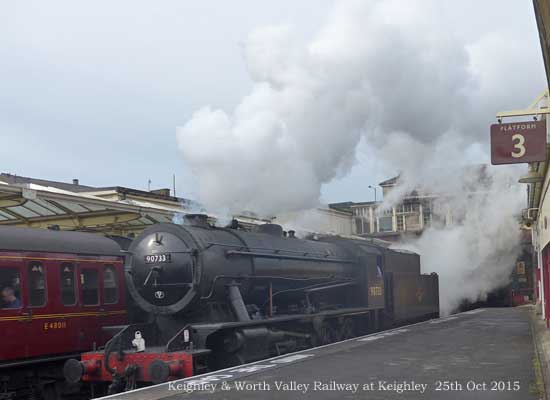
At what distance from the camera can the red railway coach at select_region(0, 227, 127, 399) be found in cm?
1019

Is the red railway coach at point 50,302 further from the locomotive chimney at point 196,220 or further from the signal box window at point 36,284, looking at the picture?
the locomotive chimney at point 196,220

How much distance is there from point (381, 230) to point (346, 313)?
59.8ft

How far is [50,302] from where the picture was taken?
1091 cm

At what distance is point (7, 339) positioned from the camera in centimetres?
1000

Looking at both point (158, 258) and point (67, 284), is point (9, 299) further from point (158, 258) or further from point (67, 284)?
point (158, 258)

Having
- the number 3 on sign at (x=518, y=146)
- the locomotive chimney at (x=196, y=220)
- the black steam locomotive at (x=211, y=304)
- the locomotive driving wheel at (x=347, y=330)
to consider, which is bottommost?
the locomotive driving wheel at (x=347, y=330)

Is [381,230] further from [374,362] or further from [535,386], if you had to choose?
[535,386]

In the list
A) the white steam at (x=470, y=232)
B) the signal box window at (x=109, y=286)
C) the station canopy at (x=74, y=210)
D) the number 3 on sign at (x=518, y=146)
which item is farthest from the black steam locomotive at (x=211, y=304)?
the white steam at (x=470, y=232)

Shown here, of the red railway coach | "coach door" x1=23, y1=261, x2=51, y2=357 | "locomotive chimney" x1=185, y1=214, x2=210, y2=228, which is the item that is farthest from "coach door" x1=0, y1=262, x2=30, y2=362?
"locomotive chimney" x1=185, y1=214, x2=210, y2=228

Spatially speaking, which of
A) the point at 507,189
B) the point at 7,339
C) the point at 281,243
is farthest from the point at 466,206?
the point at 7,339

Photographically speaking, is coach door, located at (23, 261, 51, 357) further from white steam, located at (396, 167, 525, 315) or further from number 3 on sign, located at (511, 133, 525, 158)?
white steam, located at (396, 167, 525, 315)

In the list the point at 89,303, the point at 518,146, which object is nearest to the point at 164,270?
the point at 89,303

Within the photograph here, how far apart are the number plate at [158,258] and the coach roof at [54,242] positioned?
1.52m

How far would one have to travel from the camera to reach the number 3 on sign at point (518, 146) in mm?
9789
